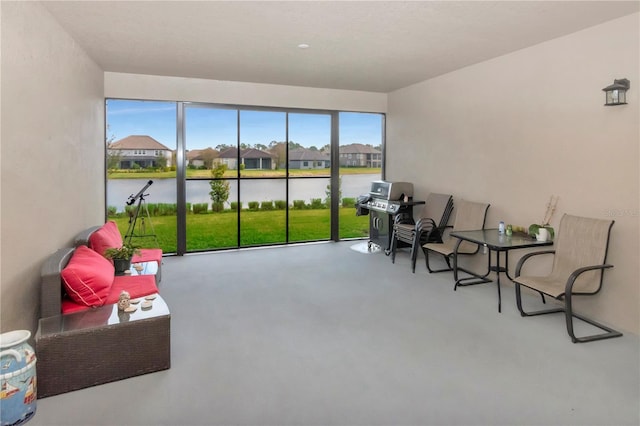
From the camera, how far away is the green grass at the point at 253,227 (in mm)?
8391

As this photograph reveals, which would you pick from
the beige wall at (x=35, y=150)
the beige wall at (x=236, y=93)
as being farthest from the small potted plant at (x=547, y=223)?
the beige wall at (x=35, y=150)

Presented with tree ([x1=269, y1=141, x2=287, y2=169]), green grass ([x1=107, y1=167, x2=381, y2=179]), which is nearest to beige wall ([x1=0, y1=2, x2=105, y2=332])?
green grass ([x1=107, y1=167, x2=381, y2=179])

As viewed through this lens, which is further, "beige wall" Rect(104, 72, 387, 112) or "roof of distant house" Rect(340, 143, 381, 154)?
"roof of distant house" Rect(340, 143, 381, 154)

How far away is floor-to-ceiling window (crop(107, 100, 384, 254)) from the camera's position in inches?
275

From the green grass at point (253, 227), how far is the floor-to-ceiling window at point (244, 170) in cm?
3

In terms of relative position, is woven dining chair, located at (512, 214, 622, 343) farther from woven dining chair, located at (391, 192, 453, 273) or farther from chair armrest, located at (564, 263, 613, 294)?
woven dining chair, located at (391, 192, 453, 273)

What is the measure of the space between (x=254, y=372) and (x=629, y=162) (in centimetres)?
369

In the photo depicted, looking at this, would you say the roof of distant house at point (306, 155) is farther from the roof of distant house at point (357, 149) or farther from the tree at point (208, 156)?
the tree at point (208, 156)

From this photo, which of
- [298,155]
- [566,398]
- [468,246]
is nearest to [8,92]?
[566,398]

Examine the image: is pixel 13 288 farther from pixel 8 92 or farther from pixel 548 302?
pixel 548 302

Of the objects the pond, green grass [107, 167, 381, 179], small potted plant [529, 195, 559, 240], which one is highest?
green grass [107, 167, 381, 179]

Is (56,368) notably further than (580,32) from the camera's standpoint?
No

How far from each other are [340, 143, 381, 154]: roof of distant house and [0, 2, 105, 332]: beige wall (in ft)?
15.1

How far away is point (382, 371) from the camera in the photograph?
280cm
